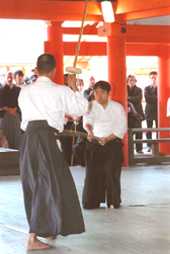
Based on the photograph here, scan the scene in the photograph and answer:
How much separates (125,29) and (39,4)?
1395 millimetres

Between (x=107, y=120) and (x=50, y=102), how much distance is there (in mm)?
1559

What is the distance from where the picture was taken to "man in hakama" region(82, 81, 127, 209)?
14.5ft

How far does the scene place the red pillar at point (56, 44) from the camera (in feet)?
24.2

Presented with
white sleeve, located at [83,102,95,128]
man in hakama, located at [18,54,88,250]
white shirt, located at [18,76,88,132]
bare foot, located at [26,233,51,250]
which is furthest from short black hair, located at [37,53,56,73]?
white sleeve, located at [83,102,95,128]

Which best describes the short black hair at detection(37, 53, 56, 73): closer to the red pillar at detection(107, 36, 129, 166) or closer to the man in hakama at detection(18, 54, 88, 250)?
the man in hakama at detection(18, 54, 88, 250)

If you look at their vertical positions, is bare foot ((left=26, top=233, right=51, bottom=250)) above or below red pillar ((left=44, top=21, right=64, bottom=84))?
below

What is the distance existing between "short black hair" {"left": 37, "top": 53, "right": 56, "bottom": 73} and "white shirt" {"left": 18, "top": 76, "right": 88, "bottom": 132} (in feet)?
0.40

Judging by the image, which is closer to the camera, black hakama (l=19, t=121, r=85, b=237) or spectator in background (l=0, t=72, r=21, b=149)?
black hakama (l=19, t=121, r=85, b=237)

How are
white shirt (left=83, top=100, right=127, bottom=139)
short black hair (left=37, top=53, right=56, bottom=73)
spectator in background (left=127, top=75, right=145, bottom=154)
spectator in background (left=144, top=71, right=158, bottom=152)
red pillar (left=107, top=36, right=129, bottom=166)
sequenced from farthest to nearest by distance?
spectator in background (left=144, top=71, right=158, bottom=152) < spectator in background (left=127, top=75, right=145, bottom=154) < red pillar (left=107, top=36, right=129, bottom=166) < white shirt (left=83, top=100, right=127, bottom=139) < short black hair (left=37, top=53, right=56, bottom=73)

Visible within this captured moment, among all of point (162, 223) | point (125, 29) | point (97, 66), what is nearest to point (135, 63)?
point (97, 66)

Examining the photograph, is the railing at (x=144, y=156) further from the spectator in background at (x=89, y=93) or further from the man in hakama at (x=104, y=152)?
the man in hakama at (x=104, y=152)

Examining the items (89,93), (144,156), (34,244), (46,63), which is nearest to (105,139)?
(46,63)

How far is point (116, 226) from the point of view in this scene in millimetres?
3600

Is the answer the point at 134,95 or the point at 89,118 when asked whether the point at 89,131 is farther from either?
the point at 134,95
